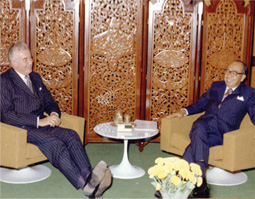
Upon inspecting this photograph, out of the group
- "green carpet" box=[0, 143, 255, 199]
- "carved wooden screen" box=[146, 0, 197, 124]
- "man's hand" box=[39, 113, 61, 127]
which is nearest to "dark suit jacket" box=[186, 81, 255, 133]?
"green carpet" box=[0, 143, 255, 199]

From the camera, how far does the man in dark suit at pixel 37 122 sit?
2984 millimetres

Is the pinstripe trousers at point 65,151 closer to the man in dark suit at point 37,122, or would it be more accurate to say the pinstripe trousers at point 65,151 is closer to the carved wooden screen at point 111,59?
the man in dark suit at point 37,122

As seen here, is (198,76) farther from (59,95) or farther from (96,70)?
(59,95)

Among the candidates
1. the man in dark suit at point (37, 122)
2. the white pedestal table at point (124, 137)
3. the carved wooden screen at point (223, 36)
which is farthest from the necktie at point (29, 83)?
the carved wooden screen at point (223, 36)

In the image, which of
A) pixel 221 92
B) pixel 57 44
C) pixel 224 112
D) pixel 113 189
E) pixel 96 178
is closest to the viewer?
pixel 96 178

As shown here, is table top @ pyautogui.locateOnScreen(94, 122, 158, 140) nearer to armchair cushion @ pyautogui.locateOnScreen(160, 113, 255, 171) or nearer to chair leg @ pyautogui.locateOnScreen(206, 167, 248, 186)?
armchair cushion @ pyautogui.locateOnScreen(160, 113, 255, 171)

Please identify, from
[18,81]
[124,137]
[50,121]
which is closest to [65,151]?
[50,121]

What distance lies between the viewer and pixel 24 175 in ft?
11.3

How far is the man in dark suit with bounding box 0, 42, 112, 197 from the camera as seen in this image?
2.98 m

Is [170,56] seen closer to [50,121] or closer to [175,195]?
[50,121]

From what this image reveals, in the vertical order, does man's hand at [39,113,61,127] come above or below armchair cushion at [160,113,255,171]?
above

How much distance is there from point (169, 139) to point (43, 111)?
1.32m

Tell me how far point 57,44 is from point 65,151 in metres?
1.69

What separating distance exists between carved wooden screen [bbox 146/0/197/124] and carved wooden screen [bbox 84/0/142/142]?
0.17 m
